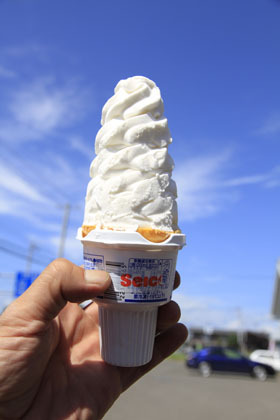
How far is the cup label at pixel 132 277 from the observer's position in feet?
6.23

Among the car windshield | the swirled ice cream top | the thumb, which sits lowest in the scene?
the car windshield

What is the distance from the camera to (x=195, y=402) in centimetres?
935

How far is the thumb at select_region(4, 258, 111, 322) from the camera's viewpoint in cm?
173

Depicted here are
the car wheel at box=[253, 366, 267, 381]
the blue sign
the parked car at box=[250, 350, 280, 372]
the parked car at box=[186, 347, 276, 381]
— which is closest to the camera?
the blue sign

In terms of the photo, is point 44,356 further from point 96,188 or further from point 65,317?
point 96,188

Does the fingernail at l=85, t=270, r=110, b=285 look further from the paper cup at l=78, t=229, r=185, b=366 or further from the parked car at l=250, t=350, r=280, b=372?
the parked car at l=250, t=350, r=280, b=372

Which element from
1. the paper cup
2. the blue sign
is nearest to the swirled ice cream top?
the paper cup

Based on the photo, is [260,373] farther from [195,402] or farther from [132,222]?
[132,222]

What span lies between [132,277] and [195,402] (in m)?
9.11

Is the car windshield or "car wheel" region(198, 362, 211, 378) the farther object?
the car windshield

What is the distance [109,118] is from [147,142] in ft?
1.05

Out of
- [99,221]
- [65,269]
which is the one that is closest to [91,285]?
[65,269]

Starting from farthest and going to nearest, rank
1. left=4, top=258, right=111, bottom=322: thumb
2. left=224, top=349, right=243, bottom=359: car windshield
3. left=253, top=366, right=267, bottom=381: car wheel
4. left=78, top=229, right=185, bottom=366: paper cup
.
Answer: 1. left=224, top=349, right=243, bottom=359: car windshield
2. left=253, top=366, right=267, bottom=381: car wheel
3. left=78, top=229, right=185, bottom=366: paper cup
4. left=4, top=258, right=111, bottom=322: thumb

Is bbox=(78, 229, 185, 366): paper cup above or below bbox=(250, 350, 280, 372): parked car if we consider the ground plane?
above
